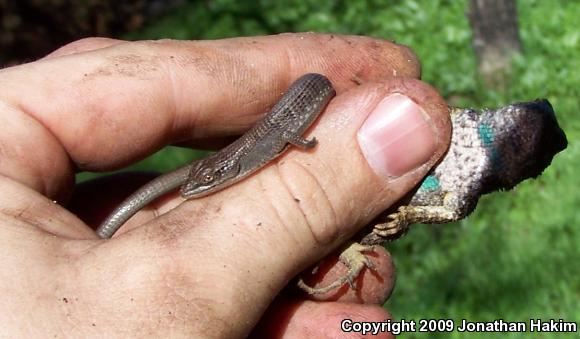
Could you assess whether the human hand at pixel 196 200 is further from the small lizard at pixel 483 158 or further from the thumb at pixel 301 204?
the small lizard at pixel 483 158

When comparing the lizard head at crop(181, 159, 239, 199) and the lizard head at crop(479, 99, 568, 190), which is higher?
the lizard head at crop(479, 99, 568, 190)

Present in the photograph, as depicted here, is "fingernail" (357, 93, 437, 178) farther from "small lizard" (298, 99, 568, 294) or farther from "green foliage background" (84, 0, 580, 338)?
"green foliage background" (84, 0, 580, 338)

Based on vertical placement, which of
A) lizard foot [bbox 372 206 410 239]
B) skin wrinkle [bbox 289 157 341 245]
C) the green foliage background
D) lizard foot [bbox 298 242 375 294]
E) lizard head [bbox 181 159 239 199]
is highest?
skin wrinkle [bbox 289 157 341 245]

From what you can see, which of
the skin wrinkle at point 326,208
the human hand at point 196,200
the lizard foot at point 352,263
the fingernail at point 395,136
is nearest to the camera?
the human hand at point 196,200

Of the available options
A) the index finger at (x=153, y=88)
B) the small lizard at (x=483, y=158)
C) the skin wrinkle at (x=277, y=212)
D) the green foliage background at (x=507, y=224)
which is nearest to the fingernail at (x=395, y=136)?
the small lizard at (x=483, y=158)

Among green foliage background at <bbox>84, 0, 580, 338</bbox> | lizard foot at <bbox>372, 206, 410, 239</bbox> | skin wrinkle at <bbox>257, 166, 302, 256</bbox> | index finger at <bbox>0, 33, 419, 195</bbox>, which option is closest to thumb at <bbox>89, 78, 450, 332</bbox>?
skin wrinkle at <bbox>257, 166, 302, 256</bbox>

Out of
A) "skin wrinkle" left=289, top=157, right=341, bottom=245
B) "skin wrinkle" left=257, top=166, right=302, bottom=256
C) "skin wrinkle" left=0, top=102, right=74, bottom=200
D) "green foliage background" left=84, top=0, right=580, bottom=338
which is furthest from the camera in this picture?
"green foliage background" left=84, top=0, right=580, bottom=338

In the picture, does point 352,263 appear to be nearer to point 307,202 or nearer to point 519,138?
point 307,202
